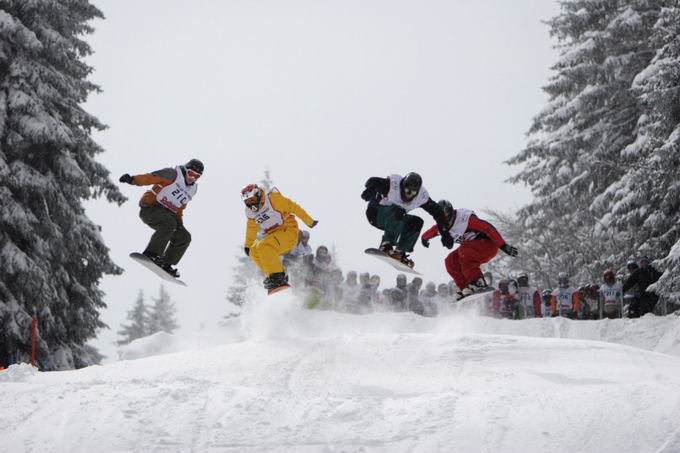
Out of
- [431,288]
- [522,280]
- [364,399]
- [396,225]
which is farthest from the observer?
[431,288]

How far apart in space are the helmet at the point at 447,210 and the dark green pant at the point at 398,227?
15.0 inches

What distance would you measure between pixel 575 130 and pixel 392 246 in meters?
12.3

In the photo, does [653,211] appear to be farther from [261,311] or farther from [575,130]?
[261,311]

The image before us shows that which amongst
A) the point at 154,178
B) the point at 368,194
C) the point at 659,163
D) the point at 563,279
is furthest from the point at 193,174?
the point at 659,163

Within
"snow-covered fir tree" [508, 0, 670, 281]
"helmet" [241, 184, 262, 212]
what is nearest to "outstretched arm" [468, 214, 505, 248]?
"helmet" [241, 184, 262, 212]

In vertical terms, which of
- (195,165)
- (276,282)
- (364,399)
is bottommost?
(364,399)

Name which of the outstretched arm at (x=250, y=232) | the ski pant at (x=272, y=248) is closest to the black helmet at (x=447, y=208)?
the ski pant at (x=272, y=248)

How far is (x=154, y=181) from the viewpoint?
1033cm

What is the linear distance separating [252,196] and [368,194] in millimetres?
1913

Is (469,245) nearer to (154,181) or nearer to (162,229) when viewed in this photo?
(162,229)

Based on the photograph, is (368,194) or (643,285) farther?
(643,285)

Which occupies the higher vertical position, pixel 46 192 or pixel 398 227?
pixel 46 192

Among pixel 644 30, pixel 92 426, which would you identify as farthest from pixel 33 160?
pixel 644 30

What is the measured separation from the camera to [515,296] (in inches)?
630
